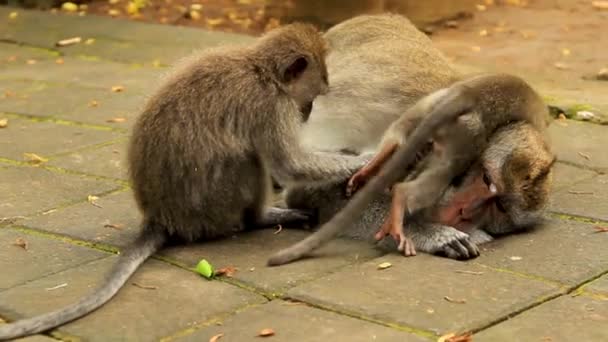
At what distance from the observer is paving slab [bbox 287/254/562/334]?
4.14 metres

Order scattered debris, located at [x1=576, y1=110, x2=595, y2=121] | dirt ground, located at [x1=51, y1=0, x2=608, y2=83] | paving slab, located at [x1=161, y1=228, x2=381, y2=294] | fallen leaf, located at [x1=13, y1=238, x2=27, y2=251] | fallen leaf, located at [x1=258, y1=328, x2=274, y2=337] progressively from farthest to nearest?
dirt ground, located at [x1=51, y1=0, x2=608, y2=83]
scattered debris, located at [x1=576, y1=110, x2=595, y2=121]
fallen leaf, located at [x1=13, y1=238, x2=27, y2=251]
paving slab, located at [x1=161, y1=228, x2=381, y2=294]
fallen leaf, located at [x1=258, y1=328, x2=274, y2=337]

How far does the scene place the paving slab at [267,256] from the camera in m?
4.59

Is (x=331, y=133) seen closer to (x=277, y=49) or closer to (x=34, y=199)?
(x=277, y=49)

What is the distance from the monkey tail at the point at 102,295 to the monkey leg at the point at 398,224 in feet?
3.12

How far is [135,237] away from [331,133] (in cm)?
111

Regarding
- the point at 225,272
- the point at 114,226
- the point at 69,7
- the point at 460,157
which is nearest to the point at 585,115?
the point at 460,157

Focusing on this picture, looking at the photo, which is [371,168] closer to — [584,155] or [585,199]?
[585,199]

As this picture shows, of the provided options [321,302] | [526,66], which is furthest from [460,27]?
[321,302]

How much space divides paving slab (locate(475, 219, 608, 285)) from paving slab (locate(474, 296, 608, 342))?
0.26 meters

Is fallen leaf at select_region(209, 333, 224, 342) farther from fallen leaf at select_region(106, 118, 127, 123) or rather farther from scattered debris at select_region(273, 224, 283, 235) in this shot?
fallen leaf at select_region(106, 118, 127, 123)

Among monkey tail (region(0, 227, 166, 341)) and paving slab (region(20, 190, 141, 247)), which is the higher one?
monkey tail (region(0, 227, 166, 341))

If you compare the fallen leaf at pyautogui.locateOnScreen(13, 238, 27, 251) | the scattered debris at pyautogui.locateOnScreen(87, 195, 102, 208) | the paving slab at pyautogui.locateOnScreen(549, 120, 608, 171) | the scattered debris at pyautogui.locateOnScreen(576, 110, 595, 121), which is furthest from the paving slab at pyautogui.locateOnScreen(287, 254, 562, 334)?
the scattered debris at pyautogui.locateOnScreen(576, 110, 595, 121)

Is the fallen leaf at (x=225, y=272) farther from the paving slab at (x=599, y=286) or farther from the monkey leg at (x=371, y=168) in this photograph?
the paving slab at (x=599, y=286)

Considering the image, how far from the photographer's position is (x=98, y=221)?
17.9 ft
